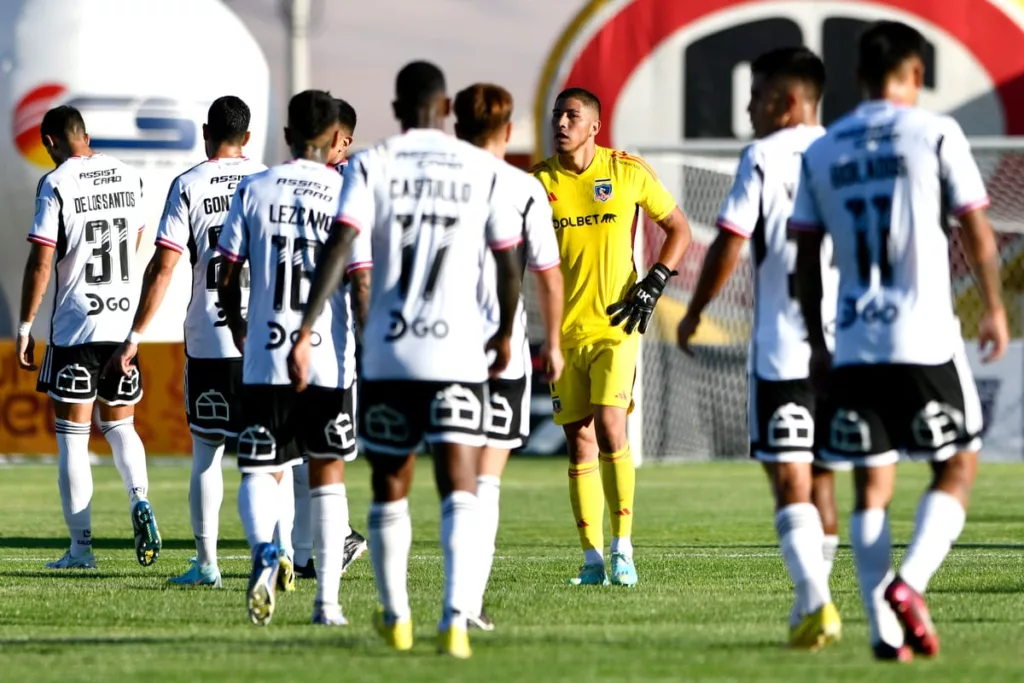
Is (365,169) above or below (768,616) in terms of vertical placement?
above

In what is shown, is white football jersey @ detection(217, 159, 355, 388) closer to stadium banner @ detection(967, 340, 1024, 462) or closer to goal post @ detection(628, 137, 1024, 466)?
goal post @ detection(628, 137, 1024, 466)

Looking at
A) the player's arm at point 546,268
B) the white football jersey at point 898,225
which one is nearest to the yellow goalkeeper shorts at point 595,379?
the player's arm at point 546,268

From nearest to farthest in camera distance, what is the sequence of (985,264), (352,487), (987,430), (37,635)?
1. (985,264)
2. (37,635)
3. (352,487)
4. (987,430)

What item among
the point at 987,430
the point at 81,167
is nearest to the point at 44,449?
the point at 987,430

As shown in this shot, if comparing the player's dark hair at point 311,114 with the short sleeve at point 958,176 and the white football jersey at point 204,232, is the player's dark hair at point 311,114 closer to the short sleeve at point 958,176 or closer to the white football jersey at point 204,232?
the white football jersey at point 204,232

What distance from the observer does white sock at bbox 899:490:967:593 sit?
6195 millimetres

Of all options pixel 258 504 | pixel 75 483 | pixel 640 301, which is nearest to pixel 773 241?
pixel 258 504

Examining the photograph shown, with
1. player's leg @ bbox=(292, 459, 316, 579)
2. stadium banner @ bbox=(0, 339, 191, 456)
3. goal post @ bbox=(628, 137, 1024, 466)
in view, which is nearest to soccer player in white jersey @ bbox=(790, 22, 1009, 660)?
player's leg @ bbox=(292, 459, 316, 579)

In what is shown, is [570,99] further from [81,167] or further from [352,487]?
[352,487]

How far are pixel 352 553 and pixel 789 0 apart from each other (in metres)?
20.1

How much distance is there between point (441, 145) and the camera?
653 cm

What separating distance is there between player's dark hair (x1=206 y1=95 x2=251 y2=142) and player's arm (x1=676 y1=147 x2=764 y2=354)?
2904 mm

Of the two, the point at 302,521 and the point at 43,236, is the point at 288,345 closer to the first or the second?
the point at 302,521

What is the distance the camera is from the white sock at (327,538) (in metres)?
7.45
